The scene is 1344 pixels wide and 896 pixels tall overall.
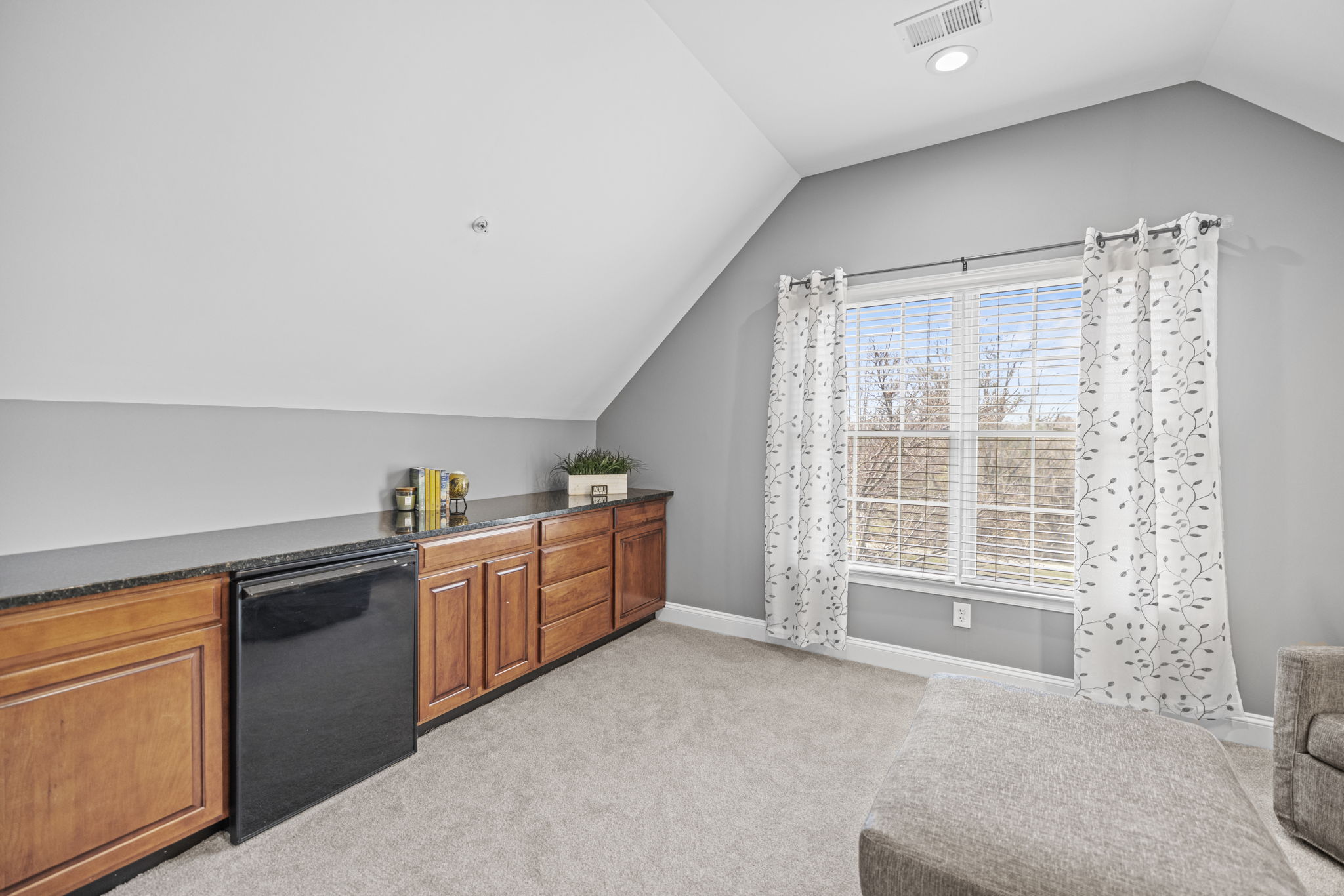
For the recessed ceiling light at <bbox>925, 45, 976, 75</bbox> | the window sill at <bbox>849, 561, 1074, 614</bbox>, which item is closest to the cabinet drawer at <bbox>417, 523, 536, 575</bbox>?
the window sill at <bbox>849, 561, 1074, 614</bbox>

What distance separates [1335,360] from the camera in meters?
2.39

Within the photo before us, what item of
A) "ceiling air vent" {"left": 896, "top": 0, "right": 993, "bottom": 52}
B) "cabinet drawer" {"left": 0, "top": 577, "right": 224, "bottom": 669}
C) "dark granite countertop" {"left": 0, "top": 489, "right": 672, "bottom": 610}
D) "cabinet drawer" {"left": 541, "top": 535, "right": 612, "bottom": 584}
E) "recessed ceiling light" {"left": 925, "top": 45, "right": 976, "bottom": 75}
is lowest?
"cabinet drawer" {"left": 541, "top": 535, "right": 612, "bottom": 584}

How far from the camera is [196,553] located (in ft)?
6.39

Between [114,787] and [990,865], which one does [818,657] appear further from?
[114,787]

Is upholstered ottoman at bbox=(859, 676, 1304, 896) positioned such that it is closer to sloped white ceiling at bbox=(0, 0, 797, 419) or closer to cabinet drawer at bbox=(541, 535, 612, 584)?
cabinet drawer at bbox=(541, 535, 612, 584)

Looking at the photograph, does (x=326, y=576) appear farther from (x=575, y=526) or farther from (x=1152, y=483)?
(x=1152, y=483)

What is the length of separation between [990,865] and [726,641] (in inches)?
101

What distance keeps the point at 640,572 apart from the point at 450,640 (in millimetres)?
1474

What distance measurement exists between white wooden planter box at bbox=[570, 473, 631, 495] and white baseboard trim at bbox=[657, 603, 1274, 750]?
97 cm

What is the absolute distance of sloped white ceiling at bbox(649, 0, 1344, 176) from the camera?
2154 mm

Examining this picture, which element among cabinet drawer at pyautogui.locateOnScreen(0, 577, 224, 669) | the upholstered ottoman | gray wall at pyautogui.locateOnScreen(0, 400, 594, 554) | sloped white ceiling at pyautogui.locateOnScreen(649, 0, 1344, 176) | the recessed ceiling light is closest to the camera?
the upholstered ottoman

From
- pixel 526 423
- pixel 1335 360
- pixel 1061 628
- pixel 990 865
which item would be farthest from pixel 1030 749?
pixel 526 423

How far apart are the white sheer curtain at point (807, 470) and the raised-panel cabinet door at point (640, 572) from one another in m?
0.79

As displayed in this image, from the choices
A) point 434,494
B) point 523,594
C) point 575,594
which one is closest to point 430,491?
point 434,494
